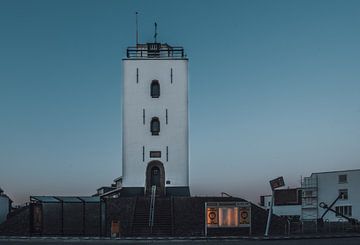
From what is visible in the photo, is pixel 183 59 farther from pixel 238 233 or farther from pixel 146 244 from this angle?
pixel 146 244

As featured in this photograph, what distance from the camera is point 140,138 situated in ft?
164

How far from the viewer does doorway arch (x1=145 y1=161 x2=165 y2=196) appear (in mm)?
49156

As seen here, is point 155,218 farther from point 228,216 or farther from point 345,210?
point 345,210

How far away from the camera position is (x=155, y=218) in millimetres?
39625

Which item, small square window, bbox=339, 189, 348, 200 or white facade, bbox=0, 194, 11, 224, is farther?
small square window, bbox=339, 189, 348, 200

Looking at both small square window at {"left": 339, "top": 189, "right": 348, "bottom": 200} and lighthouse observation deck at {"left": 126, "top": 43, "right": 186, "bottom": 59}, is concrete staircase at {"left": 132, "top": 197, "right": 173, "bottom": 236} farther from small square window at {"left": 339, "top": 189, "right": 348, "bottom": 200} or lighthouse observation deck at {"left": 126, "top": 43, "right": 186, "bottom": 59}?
small square window at {"left": 339, "top": 189, "right": 348, "bottom": 200}

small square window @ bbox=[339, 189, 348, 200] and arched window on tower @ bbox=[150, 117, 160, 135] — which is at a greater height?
arched window on tower @ bbox=[150, 117, 160, 135]

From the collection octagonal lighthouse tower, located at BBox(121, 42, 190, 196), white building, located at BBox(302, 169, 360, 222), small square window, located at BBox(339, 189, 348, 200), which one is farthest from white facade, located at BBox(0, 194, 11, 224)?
small square window, located at BBox(339, 189, 348, 200)

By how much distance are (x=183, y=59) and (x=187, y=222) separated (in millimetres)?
17418

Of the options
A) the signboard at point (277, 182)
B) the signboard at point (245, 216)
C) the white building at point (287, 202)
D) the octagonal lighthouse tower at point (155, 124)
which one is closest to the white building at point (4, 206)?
the octagonal lighthouse tower at point (155, 124)

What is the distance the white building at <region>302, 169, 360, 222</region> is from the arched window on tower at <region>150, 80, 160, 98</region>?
17858 millimetres

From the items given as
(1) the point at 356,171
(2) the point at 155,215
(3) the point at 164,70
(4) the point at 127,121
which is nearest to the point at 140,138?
(4) the point at 127,121

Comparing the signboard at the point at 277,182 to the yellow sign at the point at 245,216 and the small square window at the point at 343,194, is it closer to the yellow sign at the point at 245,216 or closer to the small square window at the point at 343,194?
the yellow sign at the point at 245,216

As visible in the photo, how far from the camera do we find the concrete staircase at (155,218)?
37.3 m
